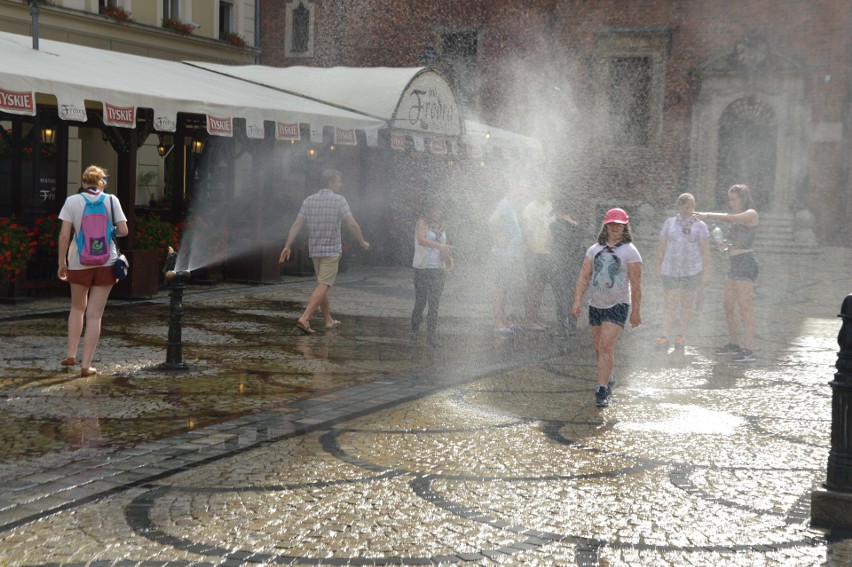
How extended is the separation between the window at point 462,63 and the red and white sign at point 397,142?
12108mm

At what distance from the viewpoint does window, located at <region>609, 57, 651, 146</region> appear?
30156 millimetres

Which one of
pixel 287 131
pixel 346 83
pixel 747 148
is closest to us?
pixel 287 131

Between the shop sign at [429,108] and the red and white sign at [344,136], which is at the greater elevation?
the shop sign at [429,108]

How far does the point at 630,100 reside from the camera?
99.7 ft

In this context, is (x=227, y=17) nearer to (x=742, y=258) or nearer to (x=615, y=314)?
(x=742, y=258)

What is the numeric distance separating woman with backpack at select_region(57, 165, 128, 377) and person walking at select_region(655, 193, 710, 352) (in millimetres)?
5473

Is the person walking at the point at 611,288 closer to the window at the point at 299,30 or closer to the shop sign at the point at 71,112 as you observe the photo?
the shop sign at the point at 71,112

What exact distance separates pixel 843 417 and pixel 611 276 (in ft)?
10.7

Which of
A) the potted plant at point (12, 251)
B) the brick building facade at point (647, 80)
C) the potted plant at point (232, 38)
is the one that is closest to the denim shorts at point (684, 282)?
the potted plant at point (12, 251)

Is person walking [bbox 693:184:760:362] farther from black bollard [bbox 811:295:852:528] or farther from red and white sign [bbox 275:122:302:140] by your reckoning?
red and white sign [bbox 275:122:302:140]

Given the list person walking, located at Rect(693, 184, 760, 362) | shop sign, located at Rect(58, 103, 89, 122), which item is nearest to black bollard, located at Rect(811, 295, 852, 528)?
person walking, located at Rect(693, 184, 760, 362)

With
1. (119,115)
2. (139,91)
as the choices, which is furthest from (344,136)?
(119,115)

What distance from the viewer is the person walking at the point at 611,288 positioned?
28.4ft

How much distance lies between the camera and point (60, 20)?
23344mm
